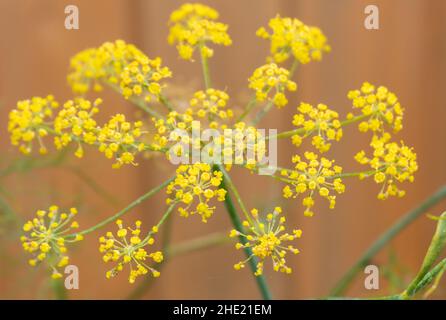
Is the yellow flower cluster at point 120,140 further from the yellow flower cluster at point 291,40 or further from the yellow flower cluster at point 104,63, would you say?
the yellow flower cluster at point 291,40

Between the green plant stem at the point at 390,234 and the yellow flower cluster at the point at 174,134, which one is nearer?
the yellow flower cluster at the point at 174,134

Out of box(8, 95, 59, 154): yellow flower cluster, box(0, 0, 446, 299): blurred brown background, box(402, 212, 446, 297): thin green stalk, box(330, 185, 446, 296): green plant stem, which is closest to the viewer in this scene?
box(402, 212, 446, 297): thin green stalk

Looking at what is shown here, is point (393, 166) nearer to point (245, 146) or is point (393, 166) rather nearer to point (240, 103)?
point (245, 146)

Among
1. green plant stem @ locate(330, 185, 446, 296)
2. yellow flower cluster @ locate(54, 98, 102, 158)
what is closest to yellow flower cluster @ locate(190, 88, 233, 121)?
yellow flower cluster @ locate(54, 98, 102, 158)

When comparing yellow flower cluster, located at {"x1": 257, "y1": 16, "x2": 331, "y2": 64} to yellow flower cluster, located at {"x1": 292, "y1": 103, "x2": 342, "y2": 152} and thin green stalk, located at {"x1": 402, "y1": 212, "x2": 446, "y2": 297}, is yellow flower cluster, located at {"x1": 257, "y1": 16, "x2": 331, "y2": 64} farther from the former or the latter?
thin green stalk, located at {"x1": 402, "y1": 212, "x2": 446, "y2": 297}

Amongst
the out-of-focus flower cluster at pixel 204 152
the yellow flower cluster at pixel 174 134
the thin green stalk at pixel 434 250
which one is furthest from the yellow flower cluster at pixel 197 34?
the thin green stalk at pixel 434 250

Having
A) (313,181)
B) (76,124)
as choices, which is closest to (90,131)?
(76,124)
